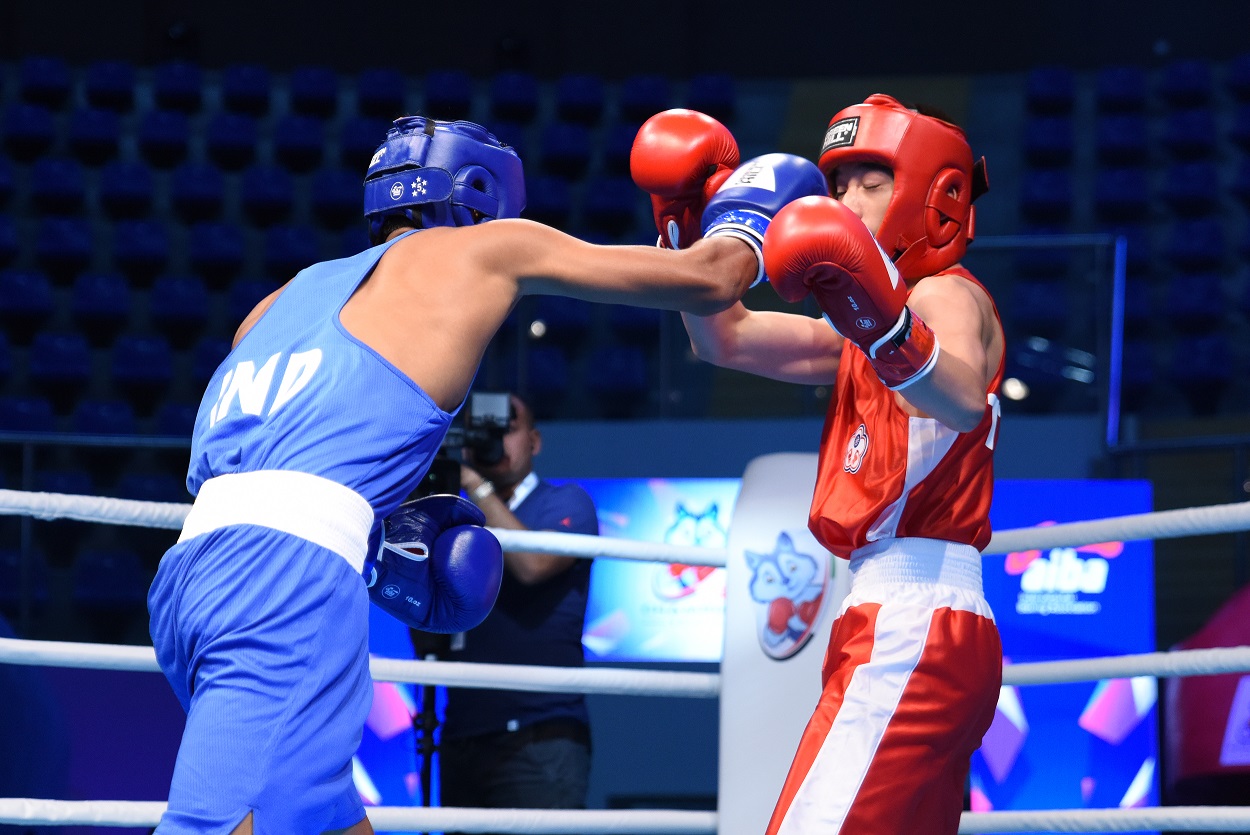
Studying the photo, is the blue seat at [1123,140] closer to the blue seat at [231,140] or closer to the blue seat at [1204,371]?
the blue seat at [1204,371]

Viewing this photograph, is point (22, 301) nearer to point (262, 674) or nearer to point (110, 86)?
point (110, 86)

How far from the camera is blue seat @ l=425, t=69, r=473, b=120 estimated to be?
398 inches

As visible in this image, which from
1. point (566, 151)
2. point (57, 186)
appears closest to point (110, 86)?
point (57, 186)

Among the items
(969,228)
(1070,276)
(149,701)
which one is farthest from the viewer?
(1070,276)

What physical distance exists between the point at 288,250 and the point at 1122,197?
557cm

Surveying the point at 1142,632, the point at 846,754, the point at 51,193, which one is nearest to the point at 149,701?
the point at 846,754

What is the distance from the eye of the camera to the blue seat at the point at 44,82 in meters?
9.80

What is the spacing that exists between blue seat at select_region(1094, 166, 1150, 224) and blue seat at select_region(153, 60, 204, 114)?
21.1ft

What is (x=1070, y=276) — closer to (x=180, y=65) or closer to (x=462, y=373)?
(x=462, y=373)

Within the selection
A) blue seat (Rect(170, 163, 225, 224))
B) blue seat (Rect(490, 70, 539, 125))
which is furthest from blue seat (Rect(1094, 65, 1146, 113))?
blue seat (Rect(170, 163, 225, 224))

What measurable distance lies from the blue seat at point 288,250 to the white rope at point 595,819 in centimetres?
679

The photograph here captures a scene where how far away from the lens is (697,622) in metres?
6.32

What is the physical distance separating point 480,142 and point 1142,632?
4276 mm

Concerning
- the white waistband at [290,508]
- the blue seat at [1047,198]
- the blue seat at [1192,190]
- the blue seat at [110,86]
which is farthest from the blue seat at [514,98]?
the white waistband at [290,508]
